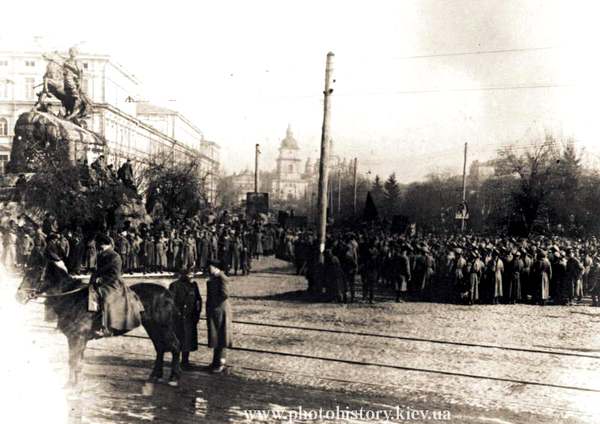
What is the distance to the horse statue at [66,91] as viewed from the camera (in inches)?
1048

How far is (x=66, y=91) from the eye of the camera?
1073 inches

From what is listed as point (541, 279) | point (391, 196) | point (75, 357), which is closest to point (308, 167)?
point (391, 196)

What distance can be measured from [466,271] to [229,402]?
10.5 metres

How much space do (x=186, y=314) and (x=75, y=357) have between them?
1.72 metres

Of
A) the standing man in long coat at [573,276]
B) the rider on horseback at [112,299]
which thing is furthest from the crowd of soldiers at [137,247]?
the standing man in long coat at [573,276]

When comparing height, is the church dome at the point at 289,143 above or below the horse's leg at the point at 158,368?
above

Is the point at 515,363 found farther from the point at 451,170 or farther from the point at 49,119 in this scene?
the point at 451,170

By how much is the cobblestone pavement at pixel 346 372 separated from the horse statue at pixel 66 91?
56.7 feet

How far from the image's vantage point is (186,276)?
27.8 ft

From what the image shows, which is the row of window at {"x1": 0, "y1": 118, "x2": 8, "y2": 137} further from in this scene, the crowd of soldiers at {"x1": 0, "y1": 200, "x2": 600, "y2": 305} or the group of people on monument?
the crowd of soldiers at {"x1": 0, "y1": 200, "x2": 600, "y2": 305}

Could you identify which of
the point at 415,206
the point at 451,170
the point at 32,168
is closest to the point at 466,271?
the point at 32,168

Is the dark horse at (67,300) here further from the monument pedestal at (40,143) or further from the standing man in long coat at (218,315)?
the monument pedestal at (40,143)

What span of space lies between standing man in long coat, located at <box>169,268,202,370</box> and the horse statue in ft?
70.8

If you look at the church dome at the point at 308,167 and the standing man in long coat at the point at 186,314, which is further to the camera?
the church dome at the point at 308,167
